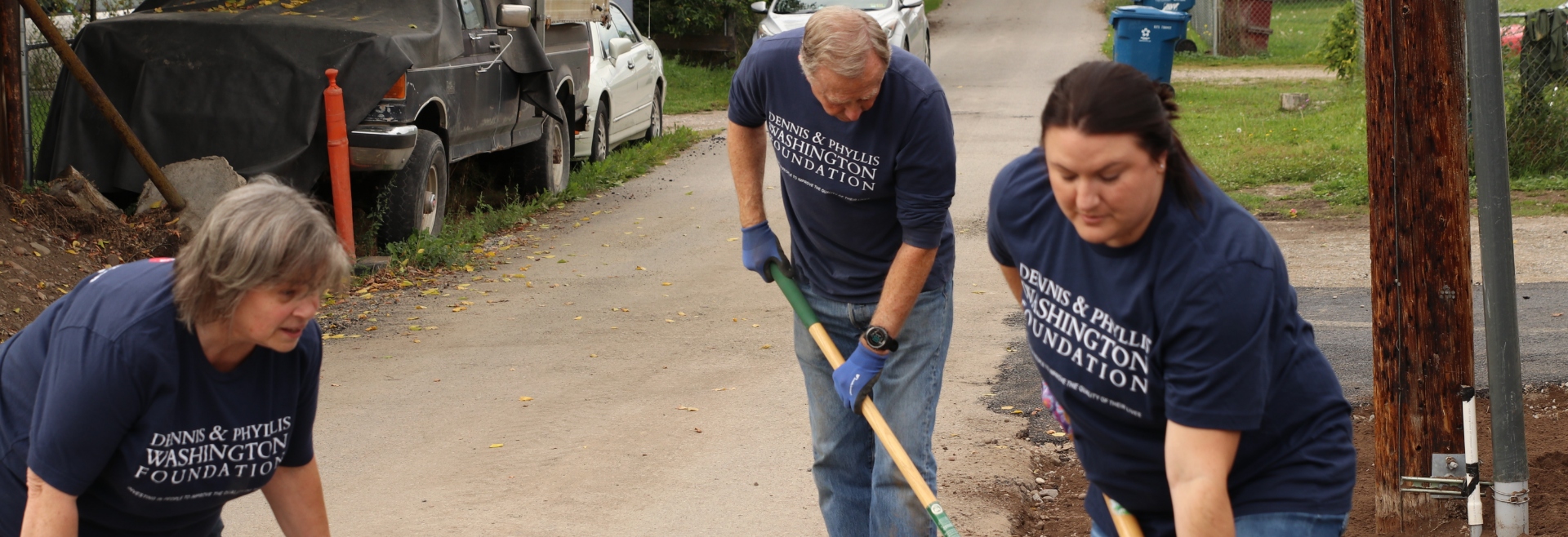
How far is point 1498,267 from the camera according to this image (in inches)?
143

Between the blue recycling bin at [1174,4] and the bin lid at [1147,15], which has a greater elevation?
the blue recycling bin at [1174,4]

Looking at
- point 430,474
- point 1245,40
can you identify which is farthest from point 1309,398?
point 1245,40

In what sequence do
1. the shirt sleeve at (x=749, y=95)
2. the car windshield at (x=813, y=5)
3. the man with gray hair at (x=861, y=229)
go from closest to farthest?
the man with gray hair at (x=861, y=229), the shirt sleeve at (x=749, y=95), the car windshield at (x=813, y=5)

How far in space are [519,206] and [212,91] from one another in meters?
2.89

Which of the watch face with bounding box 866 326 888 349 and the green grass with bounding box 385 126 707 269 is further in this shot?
the green grass with bounding box 385 126 707 269

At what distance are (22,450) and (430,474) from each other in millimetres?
2473

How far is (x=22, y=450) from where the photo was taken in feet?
7.52

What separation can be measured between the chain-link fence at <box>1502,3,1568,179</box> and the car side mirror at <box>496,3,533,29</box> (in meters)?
7.17

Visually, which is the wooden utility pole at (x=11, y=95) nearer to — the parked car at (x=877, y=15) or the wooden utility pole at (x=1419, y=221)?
the wooden utility pole at (x=1419, y=221)

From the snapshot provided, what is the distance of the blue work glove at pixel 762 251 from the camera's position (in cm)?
390

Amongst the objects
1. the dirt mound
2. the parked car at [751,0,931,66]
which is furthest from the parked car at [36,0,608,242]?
the parked car at [751,0,931,66]

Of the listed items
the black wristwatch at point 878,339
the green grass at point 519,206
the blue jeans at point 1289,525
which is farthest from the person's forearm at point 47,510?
the green grass at point 519,206

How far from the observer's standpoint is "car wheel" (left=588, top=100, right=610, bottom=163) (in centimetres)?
1223

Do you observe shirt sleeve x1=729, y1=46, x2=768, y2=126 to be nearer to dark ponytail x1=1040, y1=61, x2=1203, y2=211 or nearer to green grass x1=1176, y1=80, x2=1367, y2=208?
dark ponytail x1=1040, y1=61, x2=1203, y2=211
